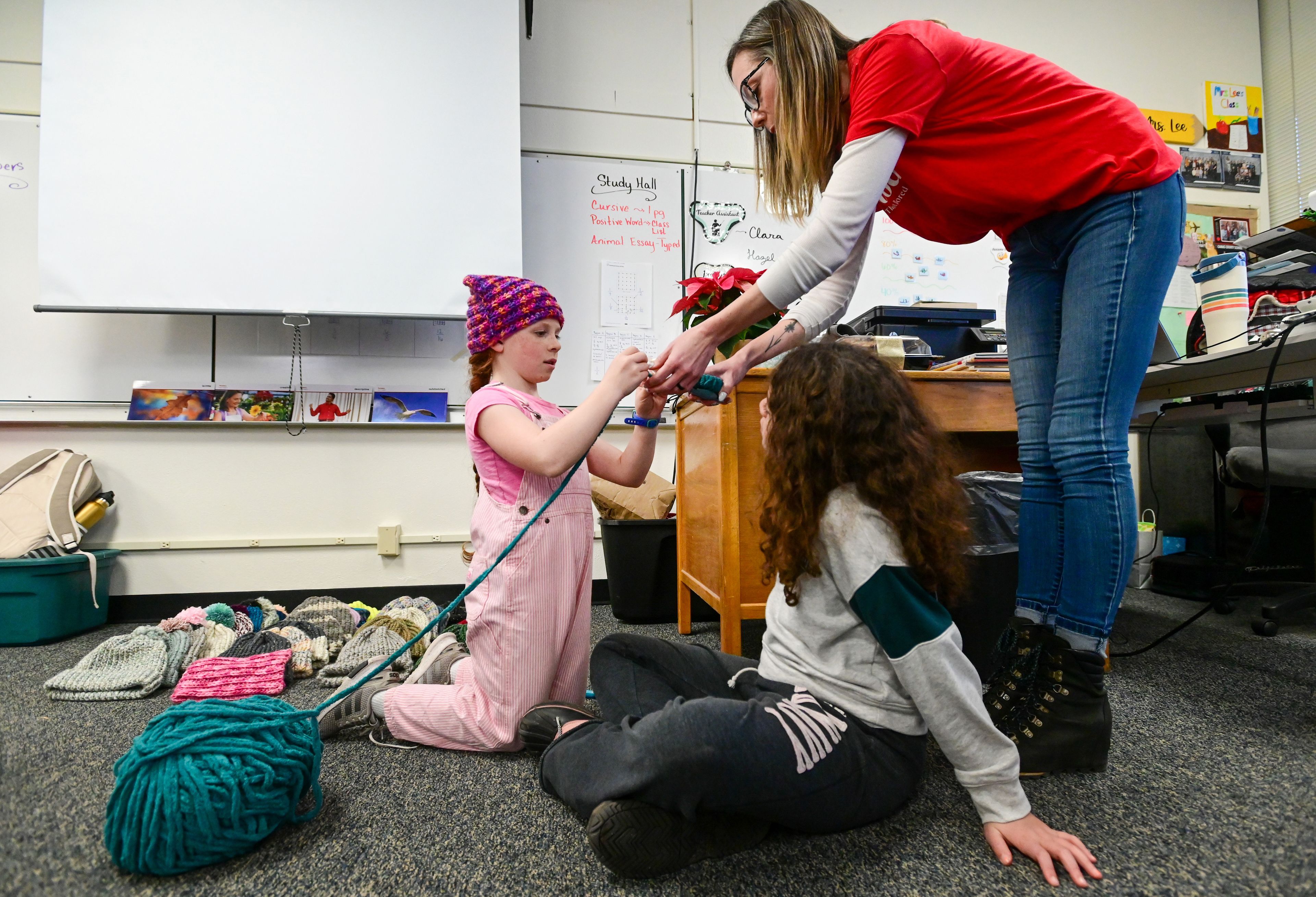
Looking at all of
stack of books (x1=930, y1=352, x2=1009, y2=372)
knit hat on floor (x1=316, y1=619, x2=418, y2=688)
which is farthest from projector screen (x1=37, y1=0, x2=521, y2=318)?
stack of books (x1=930, y1=352, x2=1009, y2=372)

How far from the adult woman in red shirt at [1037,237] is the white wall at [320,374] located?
1563mm

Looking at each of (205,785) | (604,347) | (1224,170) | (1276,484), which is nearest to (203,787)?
(205,785)

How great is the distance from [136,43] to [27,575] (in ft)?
5.32

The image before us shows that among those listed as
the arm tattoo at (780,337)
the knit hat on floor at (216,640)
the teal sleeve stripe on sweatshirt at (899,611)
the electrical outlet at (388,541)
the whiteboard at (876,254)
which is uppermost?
the whiteboard at (876,254)

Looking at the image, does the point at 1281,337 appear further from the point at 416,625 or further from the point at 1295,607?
the point at 416,625

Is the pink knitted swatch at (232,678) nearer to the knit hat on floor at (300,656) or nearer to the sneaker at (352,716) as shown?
the knit hat on floor at (300,656)

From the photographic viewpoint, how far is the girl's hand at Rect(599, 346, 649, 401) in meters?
0.94

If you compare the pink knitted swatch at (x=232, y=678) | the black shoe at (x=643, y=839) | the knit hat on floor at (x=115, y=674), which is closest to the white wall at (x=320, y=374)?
the knit hat on floor at (x=115, y=674)

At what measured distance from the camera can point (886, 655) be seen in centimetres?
75

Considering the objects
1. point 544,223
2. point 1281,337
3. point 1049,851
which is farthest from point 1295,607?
point 544,223

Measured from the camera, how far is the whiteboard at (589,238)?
7.89 feet

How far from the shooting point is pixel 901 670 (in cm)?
71

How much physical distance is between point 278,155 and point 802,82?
1.85 meters

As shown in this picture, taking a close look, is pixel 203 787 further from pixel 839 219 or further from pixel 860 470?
pixel 839 219
